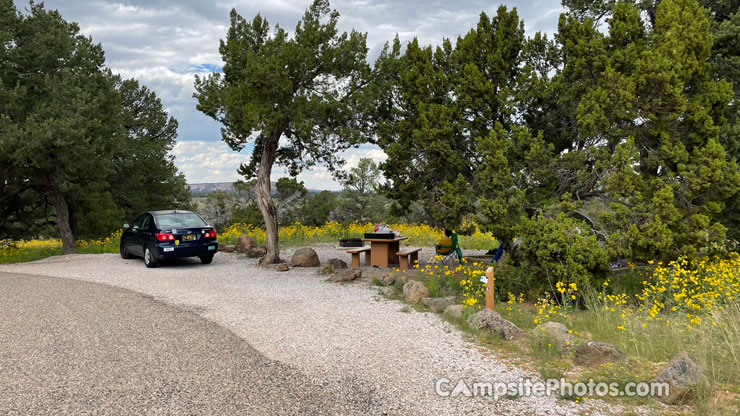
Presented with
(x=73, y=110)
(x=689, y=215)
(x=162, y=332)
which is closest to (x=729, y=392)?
(x=689, y=215)

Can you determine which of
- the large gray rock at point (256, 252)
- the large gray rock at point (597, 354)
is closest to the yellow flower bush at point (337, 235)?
the large gray rock at point (256, 252)

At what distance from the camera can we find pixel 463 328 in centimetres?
579

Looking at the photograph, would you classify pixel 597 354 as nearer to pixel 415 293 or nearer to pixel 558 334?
pixel 558 334

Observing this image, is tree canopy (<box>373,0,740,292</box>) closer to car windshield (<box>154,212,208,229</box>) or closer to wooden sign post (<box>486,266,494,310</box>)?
wooden sign post (<box>486,266,494,310</box>)

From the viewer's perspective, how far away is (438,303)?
6.88 metres

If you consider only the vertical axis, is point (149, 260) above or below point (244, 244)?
below

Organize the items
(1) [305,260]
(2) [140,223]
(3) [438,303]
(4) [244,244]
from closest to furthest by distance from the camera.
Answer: (3) [438,303]
(1) [305,260]
(2) [140,223]
(4) [244,244]

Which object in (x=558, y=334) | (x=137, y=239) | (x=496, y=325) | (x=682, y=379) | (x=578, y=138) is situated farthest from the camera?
(x=137, y=239)

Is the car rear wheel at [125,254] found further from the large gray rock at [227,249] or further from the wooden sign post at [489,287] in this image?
the wooden sign post at [489,287]

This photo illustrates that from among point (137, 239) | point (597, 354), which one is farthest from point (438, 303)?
point (137, 239)

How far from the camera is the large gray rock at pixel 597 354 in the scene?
172 inches

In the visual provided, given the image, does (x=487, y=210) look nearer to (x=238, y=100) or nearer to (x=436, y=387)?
(x=436, y=387)

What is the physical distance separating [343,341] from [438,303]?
2.14 meters

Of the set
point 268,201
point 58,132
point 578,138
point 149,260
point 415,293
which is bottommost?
point 415,293
